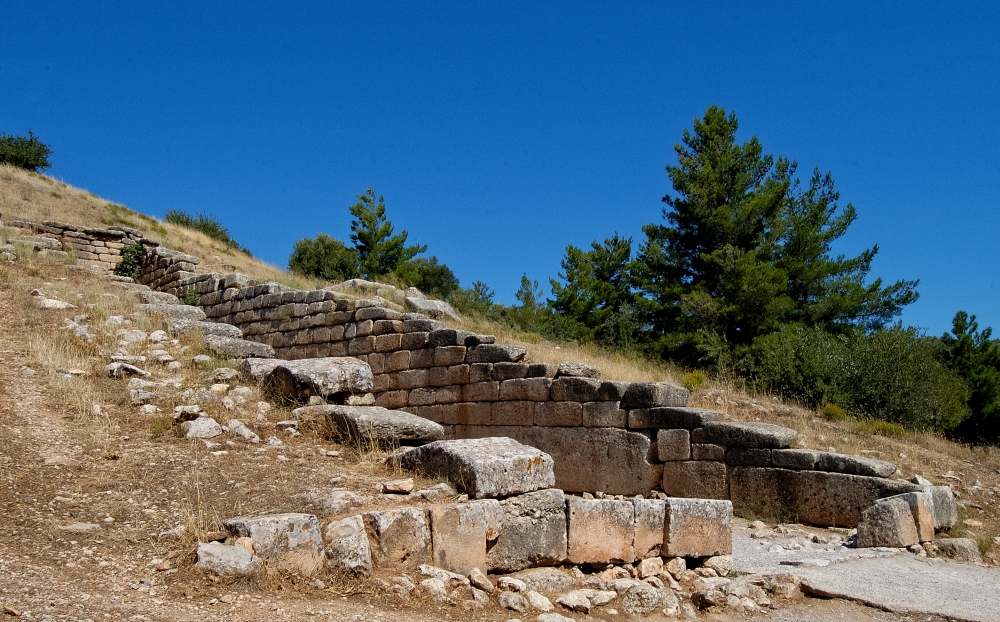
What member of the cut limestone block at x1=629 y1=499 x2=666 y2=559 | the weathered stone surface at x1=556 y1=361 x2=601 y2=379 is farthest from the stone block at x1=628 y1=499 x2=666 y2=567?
the weathered stone surface at x1=556 y1=361 x2=601 y2=379

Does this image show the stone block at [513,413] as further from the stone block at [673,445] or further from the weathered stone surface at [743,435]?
the weathered stone surface at [743,435]

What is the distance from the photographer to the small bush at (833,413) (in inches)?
453

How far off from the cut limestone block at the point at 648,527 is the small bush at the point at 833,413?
22.0 feet

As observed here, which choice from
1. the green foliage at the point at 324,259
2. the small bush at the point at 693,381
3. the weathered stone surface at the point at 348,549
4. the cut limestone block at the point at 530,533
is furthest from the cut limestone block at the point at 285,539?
the green foliage at the point at 324,259

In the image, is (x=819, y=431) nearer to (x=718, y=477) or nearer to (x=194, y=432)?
(x=718, y=477)

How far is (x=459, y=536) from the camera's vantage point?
505cm

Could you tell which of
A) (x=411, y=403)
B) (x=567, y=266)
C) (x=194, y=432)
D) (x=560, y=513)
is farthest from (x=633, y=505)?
(x=567, y=266)

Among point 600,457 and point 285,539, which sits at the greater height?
point 600,457

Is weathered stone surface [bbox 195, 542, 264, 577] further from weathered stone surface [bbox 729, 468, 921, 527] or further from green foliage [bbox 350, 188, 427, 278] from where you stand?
green foliage [bbox 350, 188, 427, 278]

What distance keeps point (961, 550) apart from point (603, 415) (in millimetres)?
3872

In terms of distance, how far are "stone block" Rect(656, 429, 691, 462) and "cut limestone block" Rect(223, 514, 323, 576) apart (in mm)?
5093

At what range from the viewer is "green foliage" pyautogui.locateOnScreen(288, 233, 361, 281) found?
23953mm

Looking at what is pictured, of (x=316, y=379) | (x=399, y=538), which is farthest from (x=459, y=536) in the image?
(x=316, y=379)

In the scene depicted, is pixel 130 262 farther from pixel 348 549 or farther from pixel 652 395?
pixel 348 549
